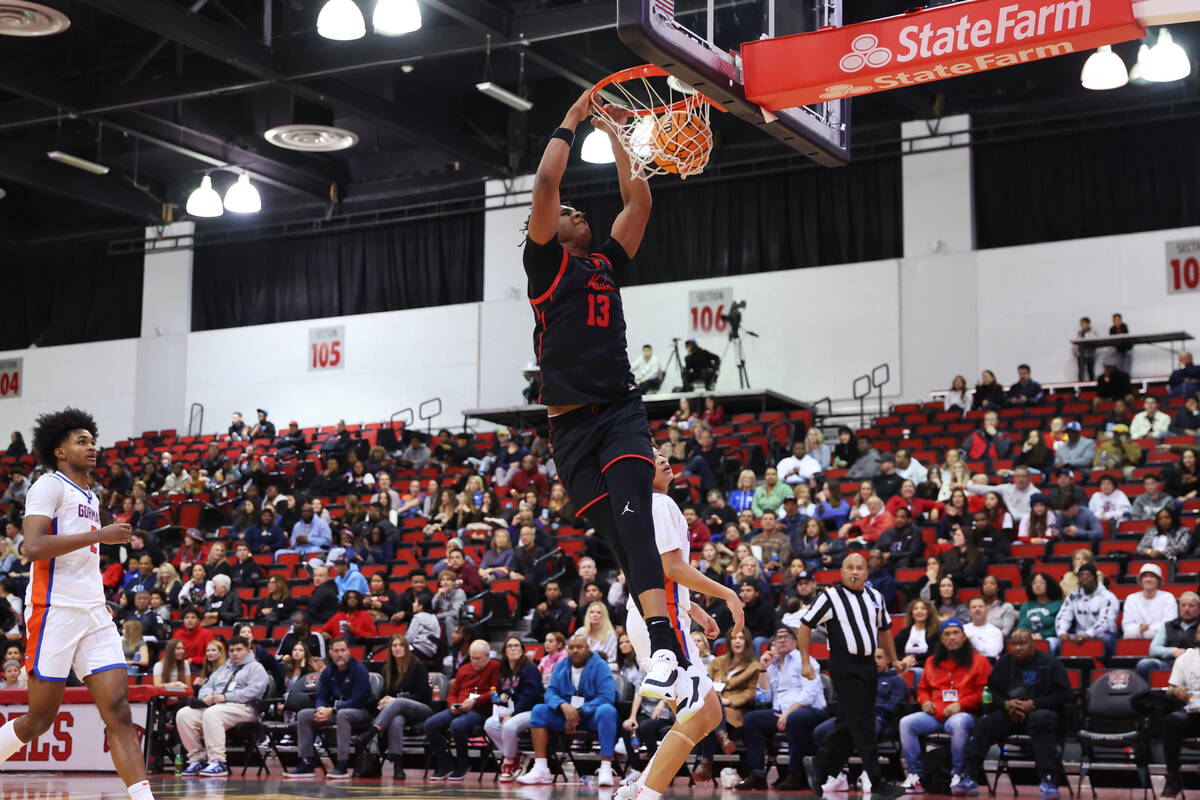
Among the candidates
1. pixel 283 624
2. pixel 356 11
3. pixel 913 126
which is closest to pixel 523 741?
pixel 283 624

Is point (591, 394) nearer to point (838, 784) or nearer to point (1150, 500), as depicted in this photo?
point (838, 784)

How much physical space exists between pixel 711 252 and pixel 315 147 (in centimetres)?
799

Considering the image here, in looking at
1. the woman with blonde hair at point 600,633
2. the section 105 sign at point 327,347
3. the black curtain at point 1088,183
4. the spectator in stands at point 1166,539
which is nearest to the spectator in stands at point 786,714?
the woman with blonde hair at point 600,633

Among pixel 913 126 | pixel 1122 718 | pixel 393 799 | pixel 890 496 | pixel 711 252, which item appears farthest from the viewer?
pixel 711 252

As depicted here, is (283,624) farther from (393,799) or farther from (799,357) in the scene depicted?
(799,357)

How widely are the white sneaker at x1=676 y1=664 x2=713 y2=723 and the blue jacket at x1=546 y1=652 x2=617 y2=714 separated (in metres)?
7.45

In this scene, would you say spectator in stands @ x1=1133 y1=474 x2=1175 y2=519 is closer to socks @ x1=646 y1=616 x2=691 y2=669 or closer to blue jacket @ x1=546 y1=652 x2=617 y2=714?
blue jacket @ x1=546 y1=652 x2=617 y2=714

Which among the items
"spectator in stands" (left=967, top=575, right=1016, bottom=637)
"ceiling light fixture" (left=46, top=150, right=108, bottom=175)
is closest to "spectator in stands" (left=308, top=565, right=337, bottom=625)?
"spectator in stands" (left=967, top=575, right=1016, bottom=637)

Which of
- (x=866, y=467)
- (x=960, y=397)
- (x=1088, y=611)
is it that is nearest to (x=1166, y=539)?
(x=1088, y=611)

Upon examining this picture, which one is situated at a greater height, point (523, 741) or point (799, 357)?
point (799, 357)

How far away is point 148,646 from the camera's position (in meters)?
16.3

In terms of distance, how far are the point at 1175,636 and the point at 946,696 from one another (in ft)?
6.97

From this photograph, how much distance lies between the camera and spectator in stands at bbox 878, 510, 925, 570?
15.2 meters

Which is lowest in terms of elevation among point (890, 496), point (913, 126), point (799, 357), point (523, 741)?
point (523, 741)
